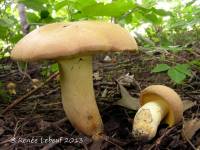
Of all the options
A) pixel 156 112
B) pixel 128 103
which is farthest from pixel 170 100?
pixel 128 103

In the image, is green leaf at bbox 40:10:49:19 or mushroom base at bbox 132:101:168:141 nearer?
mushroom base at bbox 132:101:168:141

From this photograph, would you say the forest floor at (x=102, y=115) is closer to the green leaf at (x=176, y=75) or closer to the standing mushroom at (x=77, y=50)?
the standing mushroom at (x=77, y=50)

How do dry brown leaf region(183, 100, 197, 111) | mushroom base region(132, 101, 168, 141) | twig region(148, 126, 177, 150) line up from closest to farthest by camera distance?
twig region(148, 126, 177, 150)
mushroom base region(132, 101, 168, 141)
dry brown leaf region(183, 100, 197, 111)

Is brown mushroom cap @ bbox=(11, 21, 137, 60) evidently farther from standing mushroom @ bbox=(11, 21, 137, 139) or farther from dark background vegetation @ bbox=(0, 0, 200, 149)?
dark background vegetation @ bbox=(0, 0, 200, 149)

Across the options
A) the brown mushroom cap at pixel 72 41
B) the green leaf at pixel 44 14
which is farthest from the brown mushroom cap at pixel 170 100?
the green leaf at pixel 44 14

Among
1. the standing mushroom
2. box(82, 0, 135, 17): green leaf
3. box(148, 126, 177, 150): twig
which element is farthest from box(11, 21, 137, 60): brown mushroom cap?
box(148, 126, 177, 150): twig

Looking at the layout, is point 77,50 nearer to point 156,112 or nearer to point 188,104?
point 156,112

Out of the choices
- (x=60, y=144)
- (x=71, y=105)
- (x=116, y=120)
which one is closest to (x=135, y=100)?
(x=116, y=120)
